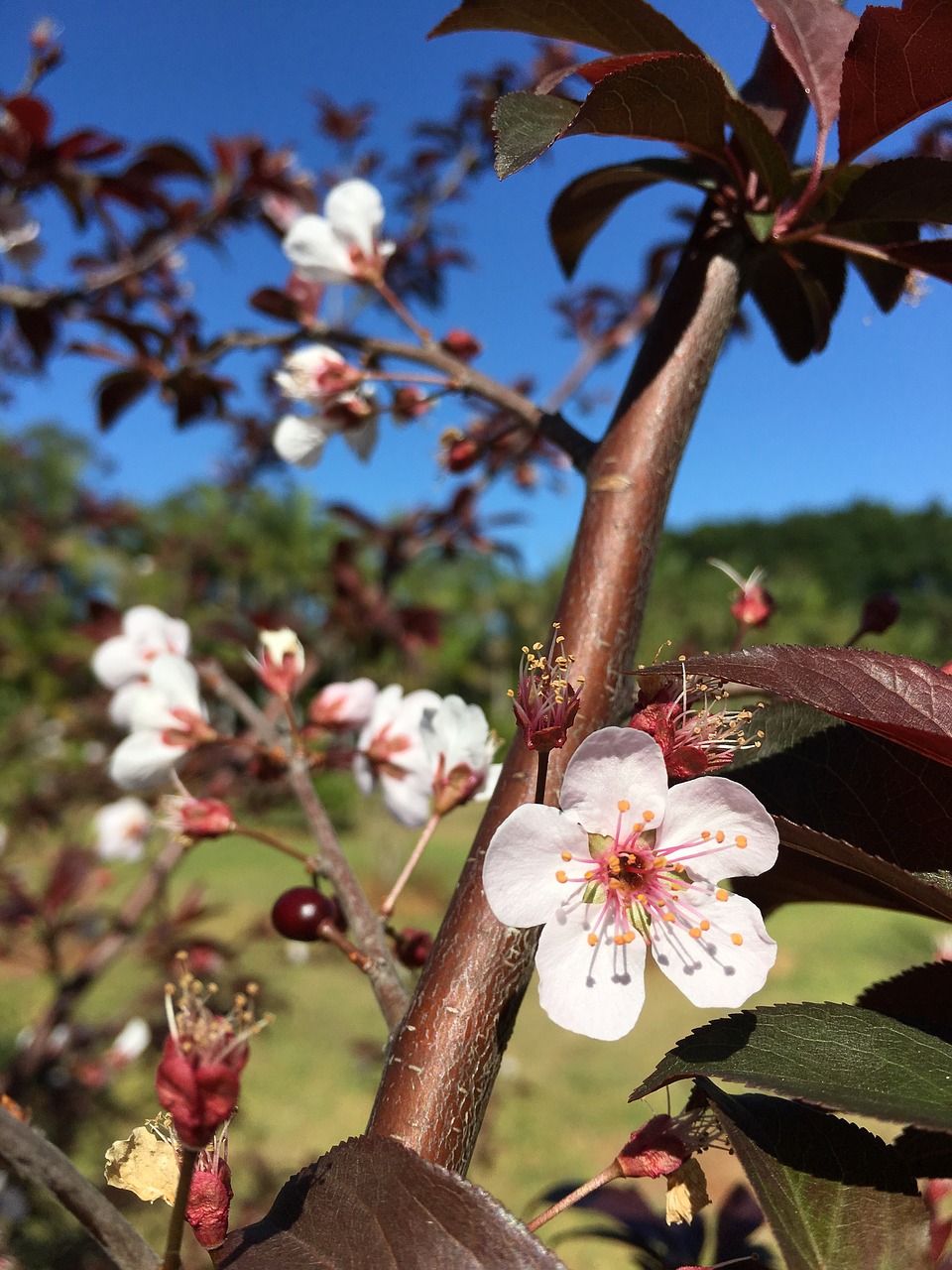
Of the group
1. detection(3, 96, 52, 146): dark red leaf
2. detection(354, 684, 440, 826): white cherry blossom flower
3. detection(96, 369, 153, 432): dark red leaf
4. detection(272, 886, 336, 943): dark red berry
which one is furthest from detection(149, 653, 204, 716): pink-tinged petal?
detection(3, 96, 52, 146): dark red leaf

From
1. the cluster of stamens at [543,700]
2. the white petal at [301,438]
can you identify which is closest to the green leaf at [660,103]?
the cluster of stamens at [543,700]

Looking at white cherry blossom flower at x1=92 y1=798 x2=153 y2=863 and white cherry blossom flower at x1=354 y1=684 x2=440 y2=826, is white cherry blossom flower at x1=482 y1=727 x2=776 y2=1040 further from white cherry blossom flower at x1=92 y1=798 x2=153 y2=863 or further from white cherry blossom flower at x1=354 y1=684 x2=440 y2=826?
white cherry blossom flower at x1=92 y1=798 x2=153 y2=863

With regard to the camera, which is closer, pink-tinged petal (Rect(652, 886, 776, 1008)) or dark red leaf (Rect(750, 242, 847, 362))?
pink-tinged petal (Rect(652, 886, 776, 1008))

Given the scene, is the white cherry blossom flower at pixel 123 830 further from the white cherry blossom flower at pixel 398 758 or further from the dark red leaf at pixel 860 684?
the dark red leaf at pixel 860 684

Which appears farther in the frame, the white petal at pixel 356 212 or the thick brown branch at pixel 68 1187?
the white petal at pixel 356 212

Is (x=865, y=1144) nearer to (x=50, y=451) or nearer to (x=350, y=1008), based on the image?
(x=350, y=1008)

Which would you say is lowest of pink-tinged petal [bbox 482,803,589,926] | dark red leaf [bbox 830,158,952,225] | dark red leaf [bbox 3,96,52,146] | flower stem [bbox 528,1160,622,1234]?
flower stem [bbox 528,1160,622,1234]

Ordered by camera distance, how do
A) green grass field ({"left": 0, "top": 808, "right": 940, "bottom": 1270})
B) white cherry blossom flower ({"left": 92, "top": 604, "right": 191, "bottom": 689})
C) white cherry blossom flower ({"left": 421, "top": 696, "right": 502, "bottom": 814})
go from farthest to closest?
green grass field ({"left": 0, "top": 808, "right": 940, "bottom": 1270}) < white cherry blossom flower ({"left": 92, "top": 604, "right": 191, "bottom": 689}) < white cherry blossom flower ({"left": 421, "top": 696, "right": 502, "bottom": 814})
